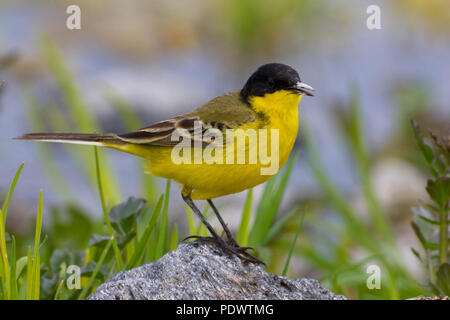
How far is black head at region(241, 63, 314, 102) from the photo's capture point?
335 cm

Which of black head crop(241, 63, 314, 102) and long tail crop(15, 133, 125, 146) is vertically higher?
black head crop(241, 63, 314, 102)

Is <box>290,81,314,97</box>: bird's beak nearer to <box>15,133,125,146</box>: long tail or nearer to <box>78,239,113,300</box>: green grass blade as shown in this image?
<box>15,133,125,146</box>: long tail

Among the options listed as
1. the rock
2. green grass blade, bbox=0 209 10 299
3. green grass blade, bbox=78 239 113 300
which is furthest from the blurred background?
the rock

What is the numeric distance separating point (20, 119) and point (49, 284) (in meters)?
5.29

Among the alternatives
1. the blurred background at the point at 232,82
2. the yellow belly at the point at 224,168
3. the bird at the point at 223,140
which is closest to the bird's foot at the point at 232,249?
the bird at the point at 223,140

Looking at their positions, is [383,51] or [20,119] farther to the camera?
[383,51]

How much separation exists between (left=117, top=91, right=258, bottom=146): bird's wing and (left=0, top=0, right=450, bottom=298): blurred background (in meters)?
1.98

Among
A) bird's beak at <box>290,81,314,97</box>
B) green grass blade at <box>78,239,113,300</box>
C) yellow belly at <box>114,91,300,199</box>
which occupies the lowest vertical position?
green grass blade at <box>78,239,113,300</box>

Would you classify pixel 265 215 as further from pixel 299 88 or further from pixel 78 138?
pixel 78 138

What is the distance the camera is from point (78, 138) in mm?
3311

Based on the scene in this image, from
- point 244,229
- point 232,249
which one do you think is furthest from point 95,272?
point 244,229
